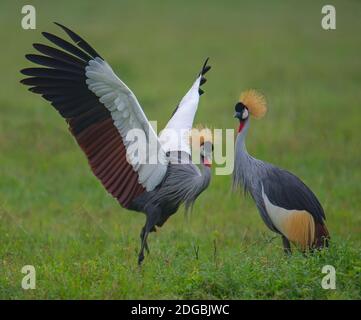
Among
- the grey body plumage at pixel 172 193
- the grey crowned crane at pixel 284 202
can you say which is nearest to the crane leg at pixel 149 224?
the grey body plumage at pixel 172 193

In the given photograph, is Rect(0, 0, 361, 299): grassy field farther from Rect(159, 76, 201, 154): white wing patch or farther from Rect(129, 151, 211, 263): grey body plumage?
Rect(159, 76, 201, 154): white wing patch

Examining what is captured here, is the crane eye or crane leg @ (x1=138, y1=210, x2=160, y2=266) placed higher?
the crane eye

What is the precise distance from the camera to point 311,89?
38.3ft

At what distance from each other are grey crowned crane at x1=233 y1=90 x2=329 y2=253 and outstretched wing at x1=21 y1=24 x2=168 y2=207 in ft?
1.94

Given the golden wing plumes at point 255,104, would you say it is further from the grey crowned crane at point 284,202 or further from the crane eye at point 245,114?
the grey crowned crane at point 284,202

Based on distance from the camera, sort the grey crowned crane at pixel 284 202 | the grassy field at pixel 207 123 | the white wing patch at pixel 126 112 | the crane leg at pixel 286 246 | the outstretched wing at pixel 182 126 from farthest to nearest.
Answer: the outstretched wing at pixel 182 126, the crane leg at pixel 286 246, the grey crowned crane at pixel 284 202, the white wing patch at pixel 126 112, the grassy field at pixel 207 123

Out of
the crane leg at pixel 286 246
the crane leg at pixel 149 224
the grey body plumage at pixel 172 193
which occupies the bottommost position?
the crane leg at pixel 286 246

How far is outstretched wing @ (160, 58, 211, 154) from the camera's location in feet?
18.6

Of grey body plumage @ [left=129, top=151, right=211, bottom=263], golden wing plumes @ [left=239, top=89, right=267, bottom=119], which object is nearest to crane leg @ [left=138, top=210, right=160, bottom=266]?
grey body plumage @ [left=129, top=151, right=211, bottom=263]

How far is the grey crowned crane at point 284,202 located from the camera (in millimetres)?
5129

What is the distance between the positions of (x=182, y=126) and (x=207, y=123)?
3821mm

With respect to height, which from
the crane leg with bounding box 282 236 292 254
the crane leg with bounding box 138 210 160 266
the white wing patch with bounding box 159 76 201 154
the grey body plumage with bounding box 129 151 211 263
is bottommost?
the crane leg with bounding box 282 236 292 254

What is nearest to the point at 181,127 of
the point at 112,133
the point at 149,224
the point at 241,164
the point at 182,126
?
the point at 182,126

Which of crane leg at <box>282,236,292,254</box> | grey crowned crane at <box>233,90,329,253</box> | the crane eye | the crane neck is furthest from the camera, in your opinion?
the crane eye
